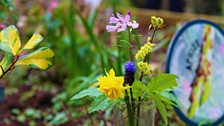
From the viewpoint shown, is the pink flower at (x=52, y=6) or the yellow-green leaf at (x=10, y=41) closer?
the yellow-green leaf at (x=10, y=41)

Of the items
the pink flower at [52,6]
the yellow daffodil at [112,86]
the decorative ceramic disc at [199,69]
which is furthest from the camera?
the pink flower at [52,6]

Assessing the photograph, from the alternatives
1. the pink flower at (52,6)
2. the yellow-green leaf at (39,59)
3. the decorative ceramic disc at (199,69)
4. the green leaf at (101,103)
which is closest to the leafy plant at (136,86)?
the green leaf at (101,103)

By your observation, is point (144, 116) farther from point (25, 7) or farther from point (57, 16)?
point (25, 7)

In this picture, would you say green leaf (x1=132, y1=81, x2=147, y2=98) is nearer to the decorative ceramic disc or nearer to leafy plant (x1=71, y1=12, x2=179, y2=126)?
leafy plant (x1=71, y1=12, x2=179, y2=126)

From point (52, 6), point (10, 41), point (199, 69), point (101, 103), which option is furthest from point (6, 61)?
point (52, 6)

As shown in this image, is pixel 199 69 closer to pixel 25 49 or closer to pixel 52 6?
pixel 25 49

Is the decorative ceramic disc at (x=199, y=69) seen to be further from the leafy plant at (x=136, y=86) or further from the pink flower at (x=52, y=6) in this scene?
the pink flower at (x=52, y=6)

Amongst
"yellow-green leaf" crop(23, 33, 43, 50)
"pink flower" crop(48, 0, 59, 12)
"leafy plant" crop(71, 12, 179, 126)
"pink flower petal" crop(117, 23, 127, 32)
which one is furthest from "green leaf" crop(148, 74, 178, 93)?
"pink flower" crop(48, 0, 59, 12)
